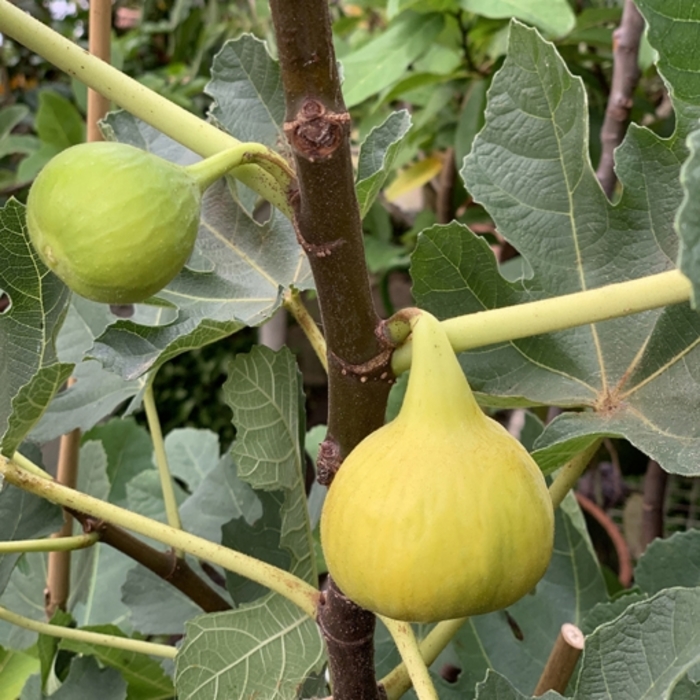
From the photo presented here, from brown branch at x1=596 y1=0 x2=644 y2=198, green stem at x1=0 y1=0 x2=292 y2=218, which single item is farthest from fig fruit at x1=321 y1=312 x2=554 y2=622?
brown branch at x1=596 y1=0 x2=644 y2=198

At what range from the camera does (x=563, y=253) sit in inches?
21.9

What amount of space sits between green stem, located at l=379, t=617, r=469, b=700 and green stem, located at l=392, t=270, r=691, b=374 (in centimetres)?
29

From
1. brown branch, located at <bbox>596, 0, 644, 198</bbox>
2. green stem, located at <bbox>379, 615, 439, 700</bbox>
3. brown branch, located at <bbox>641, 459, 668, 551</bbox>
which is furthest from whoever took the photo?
brown branch, located at <bbox>641, 459, 668, 551</bbox>

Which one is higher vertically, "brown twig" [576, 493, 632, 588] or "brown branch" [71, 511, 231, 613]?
"brown branch" [71, 511, 231, 613]

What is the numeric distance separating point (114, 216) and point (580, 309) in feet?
0.63

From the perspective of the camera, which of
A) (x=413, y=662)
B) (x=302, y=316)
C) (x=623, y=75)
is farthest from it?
(x=623, y=75)

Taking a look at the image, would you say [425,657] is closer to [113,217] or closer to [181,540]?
[181,540]

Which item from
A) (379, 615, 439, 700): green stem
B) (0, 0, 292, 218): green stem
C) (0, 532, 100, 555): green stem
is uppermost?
(0, 0, 292, 218): green stem

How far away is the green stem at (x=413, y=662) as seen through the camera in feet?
1.48

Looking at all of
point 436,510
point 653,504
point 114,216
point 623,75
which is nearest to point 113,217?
point 114,216

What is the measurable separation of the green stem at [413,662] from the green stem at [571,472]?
0.43 ft

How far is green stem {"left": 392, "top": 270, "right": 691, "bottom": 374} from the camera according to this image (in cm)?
32

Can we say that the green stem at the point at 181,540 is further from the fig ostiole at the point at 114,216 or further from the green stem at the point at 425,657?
the fig ostiole at the point at 114,216

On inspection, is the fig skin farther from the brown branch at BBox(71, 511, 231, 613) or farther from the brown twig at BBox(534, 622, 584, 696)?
the brown twig at BBox(534, 622, 584, 696)
